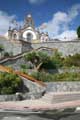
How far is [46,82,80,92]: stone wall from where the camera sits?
36.2 m

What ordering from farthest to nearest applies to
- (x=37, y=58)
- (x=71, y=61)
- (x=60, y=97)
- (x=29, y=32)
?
A: 1. (x=29, y=32)
2. (x=71, y=61)
3. (x=37, y=58)
4. (x=60, y=97)

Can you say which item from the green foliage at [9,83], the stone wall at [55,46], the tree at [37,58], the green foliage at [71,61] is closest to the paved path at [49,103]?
the green foliage at [9,83]

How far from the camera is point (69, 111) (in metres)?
25.8

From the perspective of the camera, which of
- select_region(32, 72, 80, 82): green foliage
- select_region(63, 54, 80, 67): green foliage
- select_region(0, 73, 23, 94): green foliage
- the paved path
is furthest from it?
select_region(63, 54, 80, 67): green foliage

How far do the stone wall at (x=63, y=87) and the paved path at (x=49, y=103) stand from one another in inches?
117

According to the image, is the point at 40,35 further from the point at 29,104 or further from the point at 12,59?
the point at 29,104

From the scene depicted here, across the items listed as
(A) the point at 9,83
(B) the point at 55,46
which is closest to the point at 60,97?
(A) the point at 9,83

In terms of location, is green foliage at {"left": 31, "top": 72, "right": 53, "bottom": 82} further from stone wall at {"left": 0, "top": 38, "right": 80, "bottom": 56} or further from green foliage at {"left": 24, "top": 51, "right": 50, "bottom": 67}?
stone wall at {"left": 0, "top": 38, "right": 80, "bottom": 56}

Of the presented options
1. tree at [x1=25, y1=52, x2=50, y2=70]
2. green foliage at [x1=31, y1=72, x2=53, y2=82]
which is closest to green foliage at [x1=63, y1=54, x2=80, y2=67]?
tree at [x1=25, y1=52, x2=50, y2=70]

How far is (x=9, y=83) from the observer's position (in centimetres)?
3366

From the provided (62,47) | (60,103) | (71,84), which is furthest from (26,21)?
(60,103)

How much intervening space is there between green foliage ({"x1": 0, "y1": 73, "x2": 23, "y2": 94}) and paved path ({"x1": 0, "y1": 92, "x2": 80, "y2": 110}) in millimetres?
2215

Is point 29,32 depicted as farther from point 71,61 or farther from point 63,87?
point 63,87

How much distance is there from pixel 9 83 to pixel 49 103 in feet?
16.4
